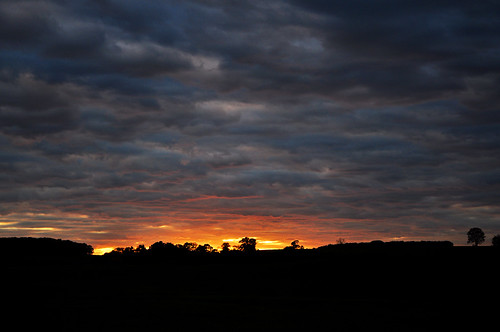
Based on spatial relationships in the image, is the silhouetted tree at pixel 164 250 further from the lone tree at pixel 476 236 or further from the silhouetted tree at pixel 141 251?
the lone tree at pixel 476 236

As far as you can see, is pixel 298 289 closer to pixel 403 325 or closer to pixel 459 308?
pixel 459 308

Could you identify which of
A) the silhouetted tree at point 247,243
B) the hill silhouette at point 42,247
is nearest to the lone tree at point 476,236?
the silhouetted tree at point 247,243

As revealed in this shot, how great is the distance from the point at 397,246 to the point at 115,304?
256ft

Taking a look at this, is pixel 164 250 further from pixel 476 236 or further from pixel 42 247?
pixel 476 236

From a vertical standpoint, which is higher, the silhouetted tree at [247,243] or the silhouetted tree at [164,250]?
the silhouetted tree at [247,243]

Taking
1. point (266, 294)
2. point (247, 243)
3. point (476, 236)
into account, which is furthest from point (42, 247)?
point (476, 236)

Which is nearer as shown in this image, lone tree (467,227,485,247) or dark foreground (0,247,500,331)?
dark foreground (0,247,500,331)

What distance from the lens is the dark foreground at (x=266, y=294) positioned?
34469 mm

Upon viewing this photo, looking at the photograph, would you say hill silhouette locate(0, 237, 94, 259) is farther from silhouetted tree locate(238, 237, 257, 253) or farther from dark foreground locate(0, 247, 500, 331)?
silhouetted tree locate(238, 237, 257, 253)

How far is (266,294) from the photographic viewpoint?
62031 mm

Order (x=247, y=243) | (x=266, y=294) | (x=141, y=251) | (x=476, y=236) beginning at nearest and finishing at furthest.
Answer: (x=266, y=294) → (x=141, y=251) → (x=476, y=236) → (x=247, y=243)

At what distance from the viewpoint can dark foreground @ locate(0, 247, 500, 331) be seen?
34469 mm

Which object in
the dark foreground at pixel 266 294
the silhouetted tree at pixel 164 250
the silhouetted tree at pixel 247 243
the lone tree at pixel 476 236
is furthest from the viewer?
the silhouetted tree at pixel 247 243

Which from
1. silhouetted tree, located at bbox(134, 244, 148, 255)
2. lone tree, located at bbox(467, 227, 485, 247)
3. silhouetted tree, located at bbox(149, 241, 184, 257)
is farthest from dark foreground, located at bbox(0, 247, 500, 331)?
lone tree, located at bbox(467, 227, 485, 247)
